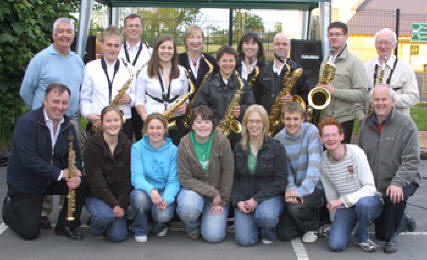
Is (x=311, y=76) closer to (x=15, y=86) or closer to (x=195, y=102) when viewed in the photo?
(x=195, y=102)

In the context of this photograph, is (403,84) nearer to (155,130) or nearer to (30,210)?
(155,130)

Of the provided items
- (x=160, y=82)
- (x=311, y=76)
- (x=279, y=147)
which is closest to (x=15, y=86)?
(x=160, y=82)

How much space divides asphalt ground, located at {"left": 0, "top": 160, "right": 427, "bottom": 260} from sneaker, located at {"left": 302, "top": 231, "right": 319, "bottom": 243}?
45 millimetres

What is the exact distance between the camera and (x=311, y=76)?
7316mm

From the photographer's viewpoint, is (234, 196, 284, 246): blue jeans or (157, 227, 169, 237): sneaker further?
(157, 227, 169, 237): sneaker

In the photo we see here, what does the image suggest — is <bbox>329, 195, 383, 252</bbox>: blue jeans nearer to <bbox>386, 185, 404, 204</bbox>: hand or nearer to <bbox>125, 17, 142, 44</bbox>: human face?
<bbox>386, 185, 404, 204</bbox>: hand

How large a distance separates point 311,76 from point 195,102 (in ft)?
8.37

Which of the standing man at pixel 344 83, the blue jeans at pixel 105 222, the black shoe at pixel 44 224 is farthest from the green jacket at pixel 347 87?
the black shoe at pixel 44 224

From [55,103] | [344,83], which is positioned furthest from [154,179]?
[344,83]

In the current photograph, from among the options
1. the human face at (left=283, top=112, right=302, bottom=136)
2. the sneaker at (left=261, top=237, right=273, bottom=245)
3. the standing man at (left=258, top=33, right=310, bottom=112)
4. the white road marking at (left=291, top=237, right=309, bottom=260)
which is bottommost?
the white road marking at (left=291, top=237, right=309, bottom=260)

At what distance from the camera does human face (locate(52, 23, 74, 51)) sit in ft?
17.3

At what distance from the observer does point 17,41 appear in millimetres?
7328

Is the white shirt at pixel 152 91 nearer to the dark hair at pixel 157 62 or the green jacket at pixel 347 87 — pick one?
the dark hair at pixel 157 62

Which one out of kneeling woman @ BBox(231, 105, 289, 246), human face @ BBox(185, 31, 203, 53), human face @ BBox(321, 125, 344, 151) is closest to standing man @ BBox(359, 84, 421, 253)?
human face @ BBox(321, 125, 344, 151)
